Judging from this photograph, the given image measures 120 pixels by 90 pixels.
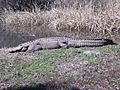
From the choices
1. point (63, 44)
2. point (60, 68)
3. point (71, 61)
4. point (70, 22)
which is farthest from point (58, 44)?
point (70, 22)

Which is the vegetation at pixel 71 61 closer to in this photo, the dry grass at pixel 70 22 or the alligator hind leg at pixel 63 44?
the dry grass at pixel 70 22

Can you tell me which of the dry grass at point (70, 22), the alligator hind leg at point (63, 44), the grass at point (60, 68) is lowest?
the grass at point (60, 68)

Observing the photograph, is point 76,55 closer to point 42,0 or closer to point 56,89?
point 56,89

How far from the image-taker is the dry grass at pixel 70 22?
12.0 meters

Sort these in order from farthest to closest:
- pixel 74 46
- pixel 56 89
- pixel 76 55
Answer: pixel 74 46, pixel 76 55, pixel 56 89

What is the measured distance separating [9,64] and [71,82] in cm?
165

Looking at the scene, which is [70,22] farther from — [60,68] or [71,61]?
[60,68]

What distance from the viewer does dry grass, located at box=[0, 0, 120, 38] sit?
1201cm

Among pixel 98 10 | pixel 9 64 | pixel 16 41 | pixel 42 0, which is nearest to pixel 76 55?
pixel 9 64

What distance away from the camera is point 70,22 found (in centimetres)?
1288

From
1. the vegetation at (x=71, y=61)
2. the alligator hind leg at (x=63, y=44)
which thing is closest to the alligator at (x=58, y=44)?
the alligator hind leg at (x=63, y=44)

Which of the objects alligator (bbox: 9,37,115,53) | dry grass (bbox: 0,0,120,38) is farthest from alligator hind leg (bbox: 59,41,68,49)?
dry grass (bbox: 0,0,120,38)

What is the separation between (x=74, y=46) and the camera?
899 centimetres

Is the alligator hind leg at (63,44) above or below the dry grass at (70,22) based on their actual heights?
below
